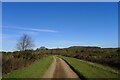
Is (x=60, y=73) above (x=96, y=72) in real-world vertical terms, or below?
below

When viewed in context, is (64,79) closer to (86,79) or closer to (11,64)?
(86,79)

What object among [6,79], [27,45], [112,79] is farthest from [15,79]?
[27,45]

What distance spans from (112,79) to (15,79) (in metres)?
7.54

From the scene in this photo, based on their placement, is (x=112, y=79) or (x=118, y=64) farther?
(x=118, y=64)

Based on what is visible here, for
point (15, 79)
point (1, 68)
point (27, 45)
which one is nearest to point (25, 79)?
point (15, 79)

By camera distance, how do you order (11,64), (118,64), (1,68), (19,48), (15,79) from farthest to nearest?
(19,48) < (118,64) < (11,64) < (1,68) < (15,79)

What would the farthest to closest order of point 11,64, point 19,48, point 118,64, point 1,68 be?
point 19,48, point 118,64, point 11,64, point 1,68

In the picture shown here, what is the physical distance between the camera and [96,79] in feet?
60.6

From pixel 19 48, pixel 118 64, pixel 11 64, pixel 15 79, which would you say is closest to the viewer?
pixel 15 79

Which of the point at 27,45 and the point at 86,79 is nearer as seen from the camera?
the point at 86,79

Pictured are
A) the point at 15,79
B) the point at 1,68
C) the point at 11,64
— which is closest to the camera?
the point at 15,79

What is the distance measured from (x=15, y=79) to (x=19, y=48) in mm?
65977

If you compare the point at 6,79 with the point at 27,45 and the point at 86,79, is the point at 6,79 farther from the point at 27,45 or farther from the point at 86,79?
the point at 27,45

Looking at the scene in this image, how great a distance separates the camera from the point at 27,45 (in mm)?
83500
